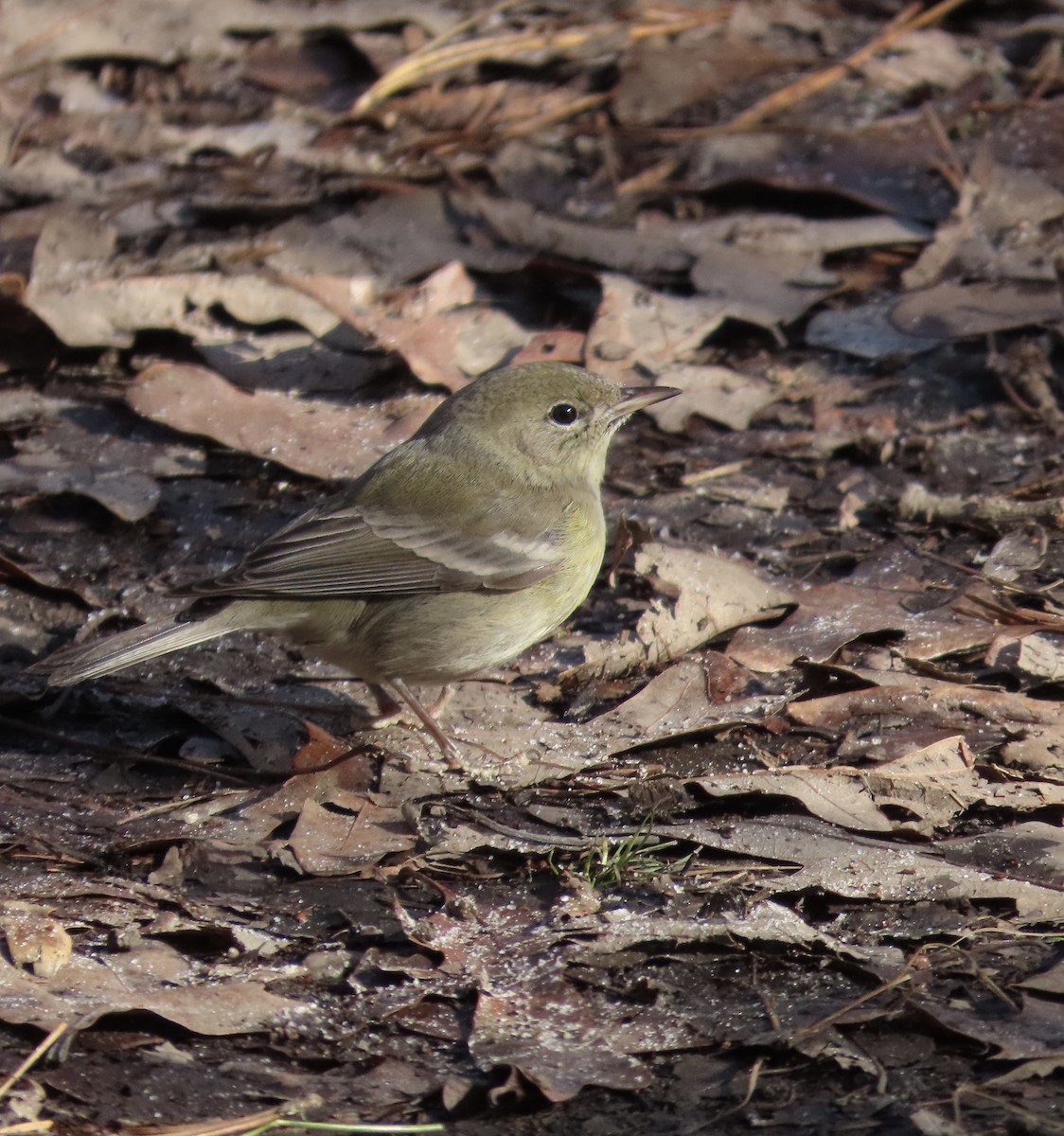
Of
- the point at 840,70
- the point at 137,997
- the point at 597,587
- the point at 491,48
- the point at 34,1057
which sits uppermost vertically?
the point at 491,48

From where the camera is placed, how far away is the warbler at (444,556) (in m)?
5.36

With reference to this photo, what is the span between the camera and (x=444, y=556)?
566 centimetres

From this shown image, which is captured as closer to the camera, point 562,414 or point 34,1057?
point 34,1057

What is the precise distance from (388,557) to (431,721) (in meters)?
0.67

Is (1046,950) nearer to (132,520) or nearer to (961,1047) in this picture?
(961,1047)

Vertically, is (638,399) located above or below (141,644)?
above

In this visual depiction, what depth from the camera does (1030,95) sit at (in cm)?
934

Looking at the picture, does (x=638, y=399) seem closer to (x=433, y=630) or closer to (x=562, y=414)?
(x=562, y=414)

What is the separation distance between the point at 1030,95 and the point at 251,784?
6968mm

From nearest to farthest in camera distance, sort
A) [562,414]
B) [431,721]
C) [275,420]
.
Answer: [431,721]
[562,414]
[275,420]

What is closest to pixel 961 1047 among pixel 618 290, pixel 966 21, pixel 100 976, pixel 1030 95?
pixel 100 976

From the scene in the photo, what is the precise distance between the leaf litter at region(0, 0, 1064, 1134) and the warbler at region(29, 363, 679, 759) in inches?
12.9

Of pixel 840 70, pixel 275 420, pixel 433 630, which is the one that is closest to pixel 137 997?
pixel 433 630

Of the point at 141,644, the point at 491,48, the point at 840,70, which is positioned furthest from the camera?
the point at 491,48
